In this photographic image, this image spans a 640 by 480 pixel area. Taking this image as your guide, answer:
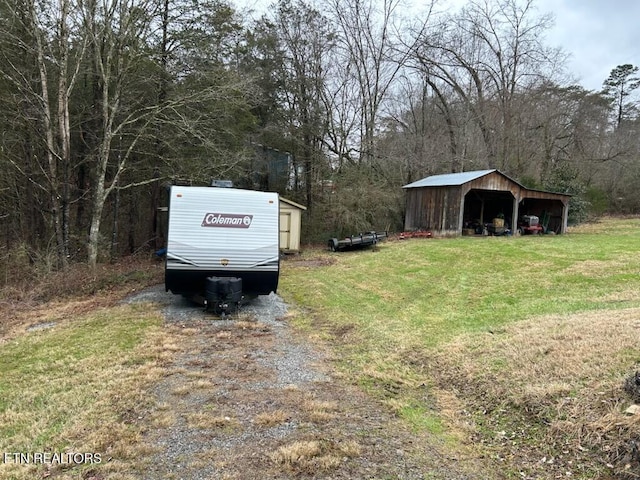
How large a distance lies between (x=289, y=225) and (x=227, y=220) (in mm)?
9900

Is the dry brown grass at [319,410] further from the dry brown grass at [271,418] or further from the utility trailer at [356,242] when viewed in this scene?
the utility trailer at [356,242]

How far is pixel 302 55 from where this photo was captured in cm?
2186

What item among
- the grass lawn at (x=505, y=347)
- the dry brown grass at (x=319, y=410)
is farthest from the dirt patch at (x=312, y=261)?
the dry brown grass at (x=319, y=410)

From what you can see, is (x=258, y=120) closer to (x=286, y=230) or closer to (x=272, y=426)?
(x=286, y=230)

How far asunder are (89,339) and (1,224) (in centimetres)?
1005

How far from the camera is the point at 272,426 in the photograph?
3.96 m

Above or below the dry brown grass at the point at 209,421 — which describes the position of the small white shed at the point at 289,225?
above

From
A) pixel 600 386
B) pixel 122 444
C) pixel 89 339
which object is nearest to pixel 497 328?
pixel 600 386

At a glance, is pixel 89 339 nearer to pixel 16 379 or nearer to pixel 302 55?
pixel 16 379

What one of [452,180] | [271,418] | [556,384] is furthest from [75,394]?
[452,180]

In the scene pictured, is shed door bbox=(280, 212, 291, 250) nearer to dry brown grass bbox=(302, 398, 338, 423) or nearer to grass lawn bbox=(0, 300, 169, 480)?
grass lawn bbox=(0, 300, 169, 480)

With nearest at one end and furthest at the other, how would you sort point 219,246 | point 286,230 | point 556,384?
point 556,384 → point 219,246 → point 286,230

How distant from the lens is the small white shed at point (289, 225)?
59.8 ft

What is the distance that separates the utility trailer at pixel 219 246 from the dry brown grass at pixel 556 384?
406 cm
